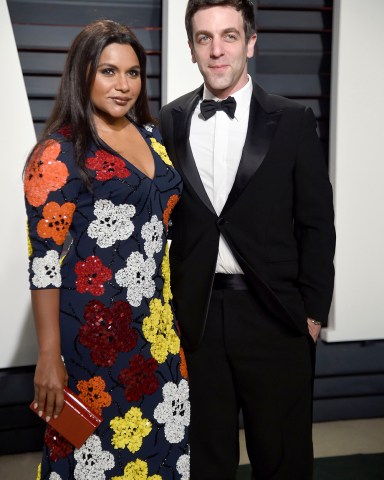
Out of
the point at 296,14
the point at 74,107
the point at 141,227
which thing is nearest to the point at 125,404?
the point at 141,227

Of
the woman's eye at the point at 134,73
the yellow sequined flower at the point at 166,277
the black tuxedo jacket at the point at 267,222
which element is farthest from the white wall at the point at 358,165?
the yellow sequined flower at the point at 166,277

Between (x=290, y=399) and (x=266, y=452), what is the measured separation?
193mm

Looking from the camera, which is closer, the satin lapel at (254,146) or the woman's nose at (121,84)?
the woman's nose at (121,84)

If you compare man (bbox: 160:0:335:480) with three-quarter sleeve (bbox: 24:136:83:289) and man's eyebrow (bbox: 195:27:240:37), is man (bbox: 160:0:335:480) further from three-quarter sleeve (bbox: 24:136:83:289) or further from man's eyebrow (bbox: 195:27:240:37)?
three-quarter sleeve (bbox: 24:136:83:289)

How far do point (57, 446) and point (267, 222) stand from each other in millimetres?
923

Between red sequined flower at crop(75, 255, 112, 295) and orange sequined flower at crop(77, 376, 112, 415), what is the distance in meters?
0.26

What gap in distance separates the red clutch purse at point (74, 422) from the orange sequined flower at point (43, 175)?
1.76ft

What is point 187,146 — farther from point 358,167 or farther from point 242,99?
point 358,167

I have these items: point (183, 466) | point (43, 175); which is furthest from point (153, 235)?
point (183, 466)

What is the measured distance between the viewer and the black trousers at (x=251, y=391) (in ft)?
7.59

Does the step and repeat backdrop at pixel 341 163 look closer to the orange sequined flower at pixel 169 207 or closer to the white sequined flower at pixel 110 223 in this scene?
the orange sequined flower at pixel 169 207

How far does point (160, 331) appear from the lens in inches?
83.6

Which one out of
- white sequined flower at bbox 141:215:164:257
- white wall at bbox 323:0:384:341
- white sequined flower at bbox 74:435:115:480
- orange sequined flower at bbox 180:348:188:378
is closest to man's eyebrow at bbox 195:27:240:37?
white sequined flower at bbox 141:215:164:257

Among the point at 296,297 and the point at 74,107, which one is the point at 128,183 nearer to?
the point at 74,107
